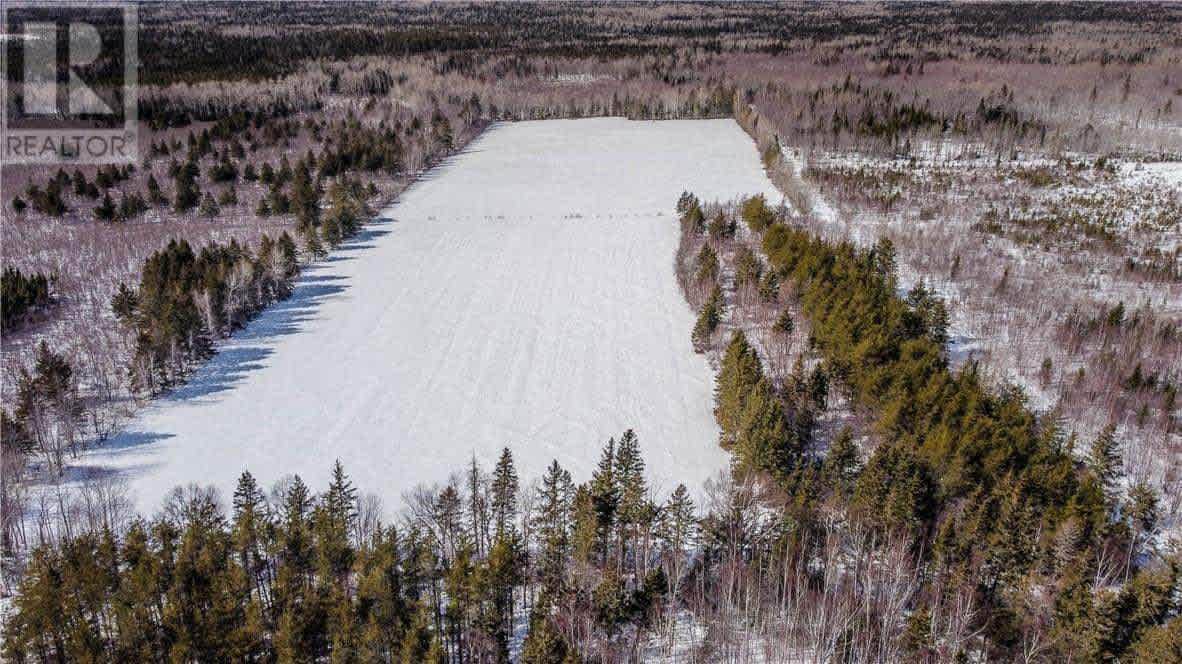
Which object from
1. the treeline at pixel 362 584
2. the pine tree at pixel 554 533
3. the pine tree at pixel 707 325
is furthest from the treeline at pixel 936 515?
the pine tree at pixel 707 325

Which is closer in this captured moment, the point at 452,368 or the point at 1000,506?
the point at 1000,506

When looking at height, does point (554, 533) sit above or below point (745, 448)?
below

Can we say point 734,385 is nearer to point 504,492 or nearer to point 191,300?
point 504,492

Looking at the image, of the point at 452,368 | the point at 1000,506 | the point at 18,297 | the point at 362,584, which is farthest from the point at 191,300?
the point at 1000,506

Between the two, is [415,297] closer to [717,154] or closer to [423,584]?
[423,584]

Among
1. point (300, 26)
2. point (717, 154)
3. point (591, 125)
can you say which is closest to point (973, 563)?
point (717, 154)

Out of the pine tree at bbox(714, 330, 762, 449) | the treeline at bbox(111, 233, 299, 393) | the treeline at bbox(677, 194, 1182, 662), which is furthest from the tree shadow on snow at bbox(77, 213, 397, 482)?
the treeline at bbox(677, 194, 1182, 662)
